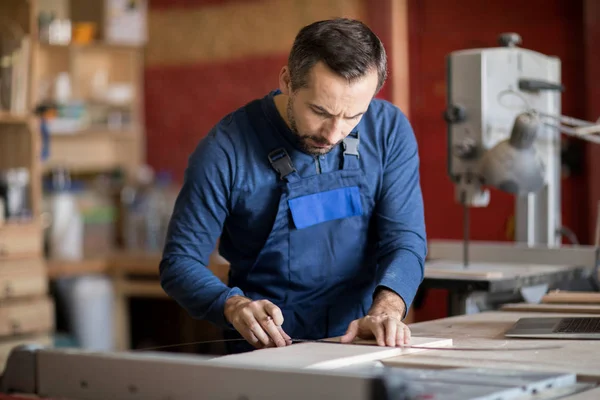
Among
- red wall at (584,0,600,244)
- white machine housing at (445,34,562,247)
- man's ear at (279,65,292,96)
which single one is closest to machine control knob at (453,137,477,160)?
white machine housing at (445,34,562,247)

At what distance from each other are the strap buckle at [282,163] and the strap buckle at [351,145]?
137 millimetres

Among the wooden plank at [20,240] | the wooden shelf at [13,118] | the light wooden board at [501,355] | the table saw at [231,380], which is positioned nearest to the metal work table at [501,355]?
the light wooden board at [501,355]

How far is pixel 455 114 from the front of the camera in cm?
302

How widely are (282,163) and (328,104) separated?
0.26m

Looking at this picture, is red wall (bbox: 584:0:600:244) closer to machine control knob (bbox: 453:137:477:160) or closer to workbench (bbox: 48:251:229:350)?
machine control knob (bbox: 453:137:477:160)

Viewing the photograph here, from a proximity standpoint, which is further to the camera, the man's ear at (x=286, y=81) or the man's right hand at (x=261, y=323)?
the man's ear at (x=286, y=81)

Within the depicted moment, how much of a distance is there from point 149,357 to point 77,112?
4540 millimetres

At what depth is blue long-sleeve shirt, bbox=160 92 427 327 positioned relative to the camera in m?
2.06

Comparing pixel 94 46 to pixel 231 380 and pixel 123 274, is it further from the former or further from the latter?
pixel 231 380

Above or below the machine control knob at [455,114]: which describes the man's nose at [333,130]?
below

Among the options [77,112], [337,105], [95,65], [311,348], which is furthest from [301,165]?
[95,65]

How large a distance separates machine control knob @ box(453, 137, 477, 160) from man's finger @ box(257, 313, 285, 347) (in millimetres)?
1364

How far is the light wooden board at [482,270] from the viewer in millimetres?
2787

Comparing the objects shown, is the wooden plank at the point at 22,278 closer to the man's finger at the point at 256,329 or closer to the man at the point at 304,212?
the man at the point at 304,212
